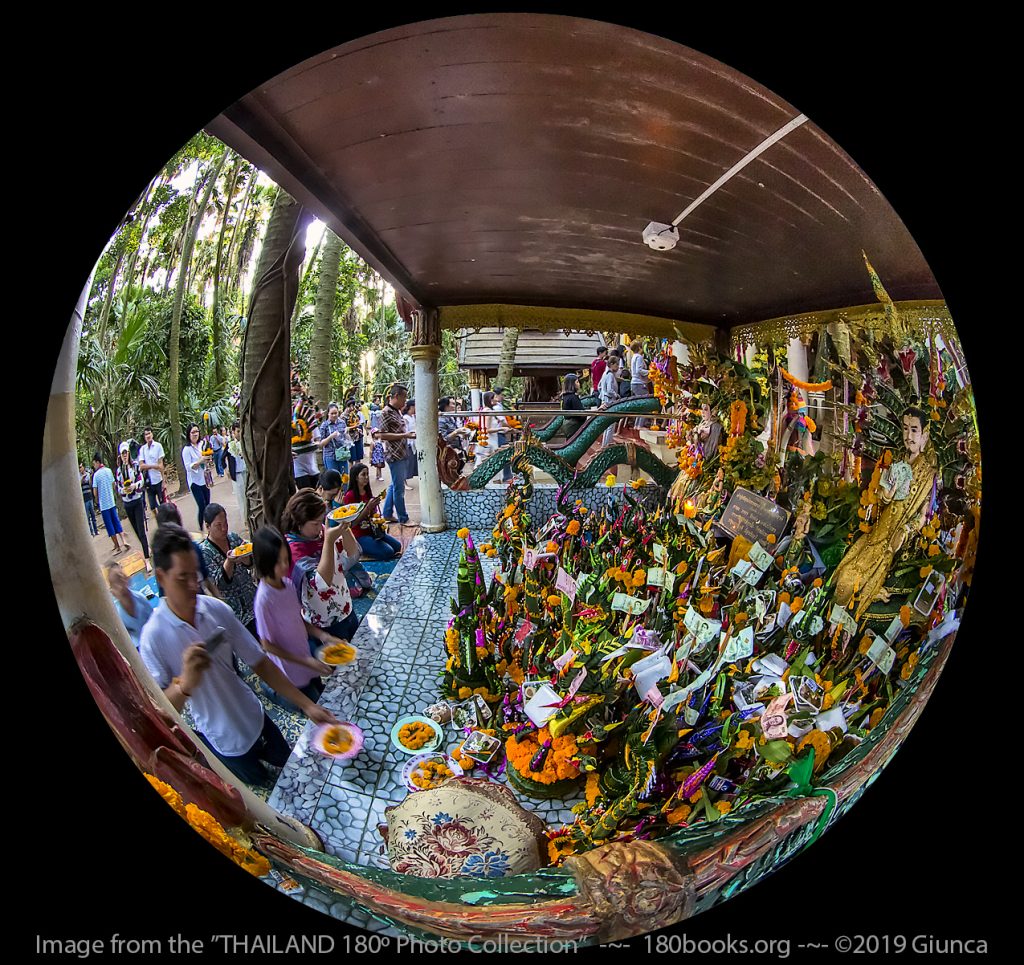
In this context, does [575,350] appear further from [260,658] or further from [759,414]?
[260,658]

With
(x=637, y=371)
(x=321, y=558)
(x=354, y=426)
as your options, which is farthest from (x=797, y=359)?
(x=321, y=558)

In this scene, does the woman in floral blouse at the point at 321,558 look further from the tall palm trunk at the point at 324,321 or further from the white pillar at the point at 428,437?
the tall palm trunk at the point at 324,321

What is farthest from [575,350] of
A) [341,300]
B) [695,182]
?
[341,300]

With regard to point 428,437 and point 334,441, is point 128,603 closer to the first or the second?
point 334,441

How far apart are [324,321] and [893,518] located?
1458mm

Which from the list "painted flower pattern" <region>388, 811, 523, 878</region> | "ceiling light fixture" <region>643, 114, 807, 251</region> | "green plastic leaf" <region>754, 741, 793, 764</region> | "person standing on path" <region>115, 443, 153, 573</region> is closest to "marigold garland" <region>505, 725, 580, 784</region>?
"painted flower pattern" <region>388, 811, 523, 878</region>

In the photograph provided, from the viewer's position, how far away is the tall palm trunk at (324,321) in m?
1.27

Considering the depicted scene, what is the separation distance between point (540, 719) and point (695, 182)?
4.52 ft

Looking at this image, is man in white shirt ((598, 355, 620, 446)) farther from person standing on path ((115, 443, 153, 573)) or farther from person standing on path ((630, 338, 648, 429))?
person standing on path ((115, 443, 153, 573))

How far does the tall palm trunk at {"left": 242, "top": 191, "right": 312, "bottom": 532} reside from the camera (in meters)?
1.27

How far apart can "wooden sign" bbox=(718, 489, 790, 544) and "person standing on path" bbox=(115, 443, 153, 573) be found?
1.47 m

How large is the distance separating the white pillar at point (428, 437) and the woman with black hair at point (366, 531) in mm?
92

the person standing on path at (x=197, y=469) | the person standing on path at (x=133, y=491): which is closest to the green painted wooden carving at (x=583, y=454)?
the person standing on path at (x=197, y=469)

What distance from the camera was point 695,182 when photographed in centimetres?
131
